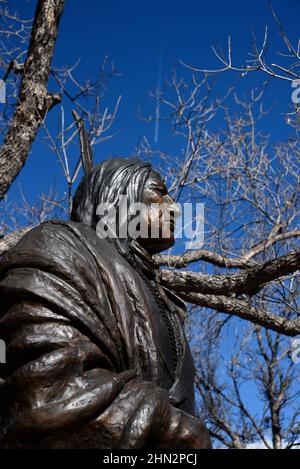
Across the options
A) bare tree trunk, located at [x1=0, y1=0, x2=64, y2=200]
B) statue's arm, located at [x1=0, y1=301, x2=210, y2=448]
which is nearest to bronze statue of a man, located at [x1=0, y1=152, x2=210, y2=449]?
statue's arm, located at [x1=0, y1=301, x2=210, y2=448]

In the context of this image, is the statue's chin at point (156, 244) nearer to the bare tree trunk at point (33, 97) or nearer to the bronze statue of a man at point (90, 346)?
the bronze statue of a man at point (90, 346)

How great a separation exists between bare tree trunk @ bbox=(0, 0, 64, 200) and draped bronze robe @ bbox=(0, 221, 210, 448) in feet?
14.8

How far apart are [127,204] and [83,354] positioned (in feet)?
3.81

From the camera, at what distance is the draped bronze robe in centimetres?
257

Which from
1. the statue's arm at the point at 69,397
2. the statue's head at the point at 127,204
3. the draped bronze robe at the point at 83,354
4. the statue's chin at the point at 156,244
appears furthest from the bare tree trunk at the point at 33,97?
the statue's arm at the point at 69,397

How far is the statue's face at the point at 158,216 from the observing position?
3738mm

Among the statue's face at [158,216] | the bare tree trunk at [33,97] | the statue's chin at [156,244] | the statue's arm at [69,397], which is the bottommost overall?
the statue's arm at [69,397]

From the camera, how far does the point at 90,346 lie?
2822mm

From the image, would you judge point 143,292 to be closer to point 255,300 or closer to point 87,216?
point 87,216

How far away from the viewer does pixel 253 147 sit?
983 centimetres

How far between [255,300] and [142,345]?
6.45 m

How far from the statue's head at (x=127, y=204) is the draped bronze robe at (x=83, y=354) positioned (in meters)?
0.23

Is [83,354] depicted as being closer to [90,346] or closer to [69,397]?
[90,346]
